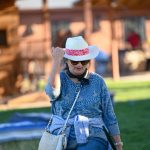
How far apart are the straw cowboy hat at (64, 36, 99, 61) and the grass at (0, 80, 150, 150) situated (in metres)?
1.90

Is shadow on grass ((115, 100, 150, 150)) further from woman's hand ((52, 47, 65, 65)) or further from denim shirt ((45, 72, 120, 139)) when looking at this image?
woman's hand ((52, 47, 65, 65))

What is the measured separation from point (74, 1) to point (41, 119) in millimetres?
23138

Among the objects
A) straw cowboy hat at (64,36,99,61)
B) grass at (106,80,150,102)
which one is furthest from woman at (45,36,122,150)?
grass at (106,80,150,102)

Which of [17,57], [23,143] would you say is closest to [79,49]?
[23,143]

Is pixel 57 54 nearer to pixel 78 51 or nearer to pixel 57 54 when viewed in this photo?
pixel 57 54

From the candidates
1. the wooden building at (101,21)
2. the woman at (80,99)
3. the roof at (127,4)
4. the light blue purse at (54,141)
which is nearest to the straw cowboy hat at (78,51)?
the woman at (80,99)

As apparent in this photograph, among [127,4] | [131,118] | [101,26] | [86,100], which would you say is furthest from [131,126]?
[101,26]

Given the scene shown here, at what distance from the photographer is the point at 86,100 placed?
418 centimetres

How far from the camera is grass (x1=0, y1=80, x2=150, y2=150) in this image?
19.5 feet

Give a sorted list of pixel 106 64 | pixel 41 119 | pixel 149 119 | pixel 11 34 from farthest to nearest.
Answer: pixel 106 64 < pixel 11 34 < pixel 149 119 < pixel 41 119

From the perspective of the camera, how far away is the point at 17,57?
610 inches

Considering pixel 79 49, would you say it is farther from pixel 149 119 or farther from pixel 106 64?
pixel 106 64

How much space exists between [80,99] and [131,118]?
6.00m

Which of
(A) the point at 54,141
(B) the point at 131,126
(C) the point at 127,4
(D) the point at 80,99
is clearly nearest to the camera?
(A) the point at 54,141
